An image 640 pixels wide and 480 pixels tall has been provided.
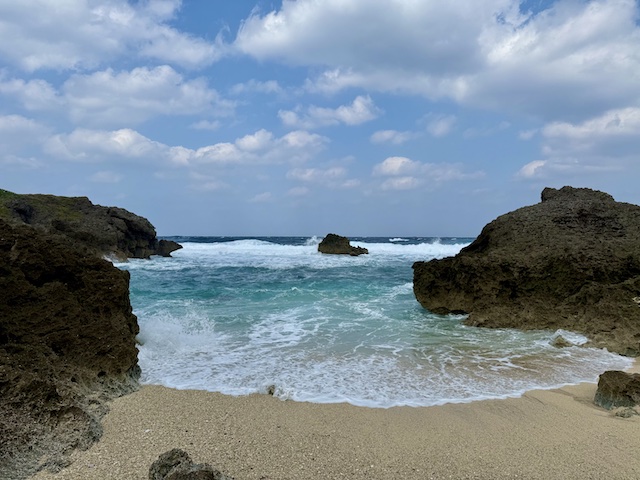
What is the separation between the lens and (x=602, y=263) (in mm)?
9273

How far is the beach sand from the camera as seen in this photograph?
11.1 feet

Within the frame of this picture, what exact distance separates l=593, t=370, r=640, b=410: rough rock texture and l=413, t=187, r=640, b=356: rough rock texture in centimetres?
300

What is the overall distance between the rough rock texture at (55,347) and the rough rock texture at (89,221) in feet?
69.7

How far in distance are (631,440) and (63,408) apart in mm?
5313

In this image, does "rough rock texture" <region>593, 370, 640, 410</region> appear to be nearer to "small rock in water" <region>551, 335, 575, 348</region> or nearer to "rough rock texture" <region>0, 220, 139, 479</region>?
"small rock in water" <region>551, 335, 575, 348</region>

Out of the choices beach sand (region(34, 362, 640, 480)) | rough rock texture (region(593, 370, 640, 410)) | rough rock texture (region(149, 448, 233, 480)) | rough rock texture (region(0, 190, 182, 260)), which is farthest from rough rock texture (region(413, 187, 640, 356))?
rough rock texture (region(0, 190, 182, 260))

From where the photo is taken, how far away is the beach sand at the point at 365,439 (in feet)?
11.1

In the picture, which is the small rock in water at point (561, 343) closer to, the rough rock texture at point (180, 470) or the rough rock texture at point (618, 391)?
the rough rock texture at point (618, 391)

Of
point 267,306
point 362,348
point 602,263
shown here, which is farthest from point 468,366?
point 267,306

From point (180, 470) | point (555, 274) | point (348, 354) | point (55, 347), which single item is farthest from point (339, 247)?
point (180, 470)

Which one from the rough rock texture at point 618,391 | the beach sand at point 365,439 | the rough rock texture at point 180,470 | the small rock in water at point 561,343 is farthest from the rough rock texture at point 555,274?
the rough rock texture at point 180,470

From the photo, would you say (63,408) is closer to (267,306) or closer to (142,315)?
(142,315)

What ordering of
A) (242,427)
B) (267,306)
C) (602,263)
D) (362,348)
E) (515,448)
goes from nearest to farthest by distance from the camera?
(515,448)
(242,427)
(362,348)
(602,263)
(267,306)

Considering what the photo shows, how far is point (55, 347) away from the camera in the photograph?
491cm
